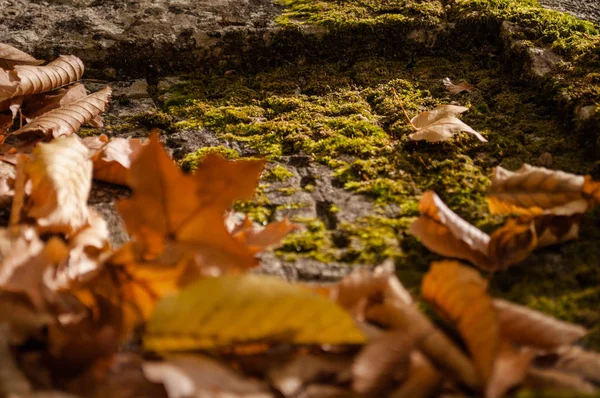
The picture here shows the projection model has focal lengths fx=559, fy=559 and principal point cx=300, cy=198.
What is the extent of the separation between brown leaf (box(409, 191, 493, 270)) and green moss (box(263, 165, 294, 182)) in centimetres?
48

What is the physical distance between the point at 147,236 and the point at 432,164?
0.94 metres

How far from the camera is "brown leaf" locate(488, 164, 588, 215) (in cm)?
132

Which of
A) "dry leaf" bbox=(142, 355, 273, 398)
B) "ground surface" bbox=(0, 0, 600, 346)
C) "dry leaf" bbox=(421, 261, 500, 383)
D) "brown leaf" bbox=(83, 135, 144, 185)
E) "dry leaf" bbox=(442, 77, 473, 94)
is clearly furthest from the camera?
"dry leaf" bbox=(442, 77, 473, 94)

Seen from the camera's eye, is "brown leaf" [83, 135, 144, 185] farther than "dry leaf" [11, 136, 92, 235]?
Yes

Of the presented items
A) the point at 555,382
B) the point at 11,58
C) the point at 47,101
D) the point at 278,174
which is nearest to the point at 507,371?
the point at 555,382

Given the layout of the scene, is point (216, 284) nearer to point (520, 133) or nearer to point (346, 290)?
point (346, 290)

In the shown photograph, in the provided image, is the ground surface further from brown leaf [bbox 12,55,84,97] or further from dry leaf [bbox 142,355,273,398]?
dry leaf [bbox 142,355,273,398]

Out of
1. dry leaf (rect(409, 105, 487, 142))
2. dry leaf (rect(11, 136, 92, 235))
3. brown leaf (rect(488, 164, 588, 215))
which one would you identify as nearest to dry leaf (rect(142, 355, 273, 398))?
dry leaf (rect(11, 136, 92, 235))

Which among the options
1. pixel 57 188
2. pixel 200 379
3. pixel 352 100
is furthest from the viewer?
pixel 352 100

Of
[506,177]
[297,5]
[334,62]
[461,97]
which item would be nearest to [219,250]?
[506,177]

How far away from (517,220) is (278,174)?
27.4 inches

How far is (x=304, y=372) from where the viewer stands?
94 cm

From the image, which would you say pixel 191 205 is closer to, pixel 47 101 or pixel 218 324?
pixel 218 324

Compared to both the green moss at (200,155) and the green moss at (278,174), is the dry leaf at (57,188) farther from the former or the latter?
the green moss at (278,174)
